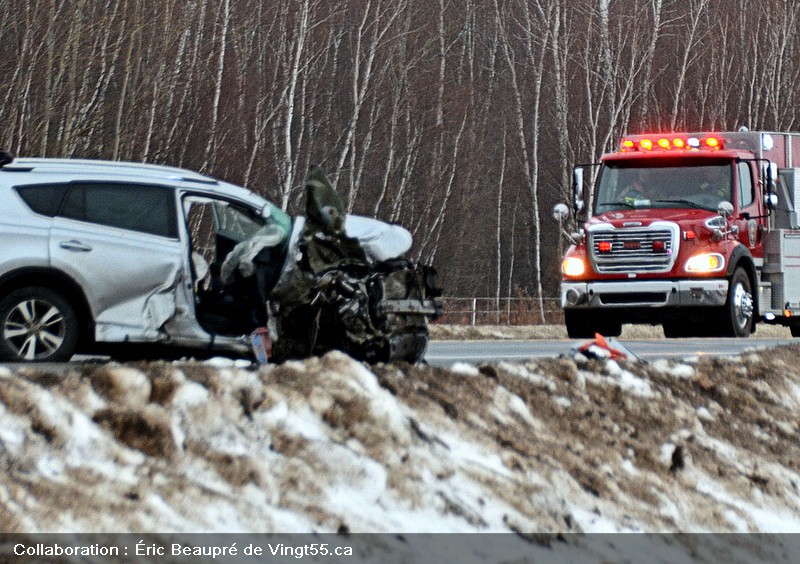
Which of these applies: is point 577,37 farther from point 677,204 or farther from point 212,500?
point 212,500

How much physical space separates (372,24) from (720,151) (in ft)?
78.7

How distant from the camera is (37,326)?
9898 mm

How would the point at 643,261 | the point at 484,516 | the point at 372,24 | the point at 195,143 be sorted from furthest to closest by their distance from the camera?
the point at 372,24, the point at 195,143, the point at 643,261, the point at 484,516

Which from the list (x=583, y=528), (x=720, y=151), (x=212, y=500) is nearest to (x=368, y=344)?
(x=583, y=528)

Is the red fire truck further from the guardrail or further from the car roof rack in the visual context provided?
the guardrail

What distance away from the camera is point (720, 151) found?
744 inches

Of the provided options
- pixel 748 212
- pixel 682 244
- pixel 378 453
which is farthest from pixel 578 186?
pixel 378 453

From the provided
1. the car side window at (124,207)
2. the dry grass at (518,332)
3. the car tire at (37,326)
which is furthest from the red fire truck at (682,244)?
the car tire at (37,326)

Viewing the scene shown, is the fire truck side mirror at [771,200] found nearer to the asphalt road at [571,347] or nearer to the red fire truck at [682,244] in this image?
the red fire truck at [682,244]

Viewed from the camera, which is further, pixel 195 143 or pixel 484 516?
pixel 195 143

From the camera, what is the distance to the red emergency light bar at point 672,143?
19.2 m

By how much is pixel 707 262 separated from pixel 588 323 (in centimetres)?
192

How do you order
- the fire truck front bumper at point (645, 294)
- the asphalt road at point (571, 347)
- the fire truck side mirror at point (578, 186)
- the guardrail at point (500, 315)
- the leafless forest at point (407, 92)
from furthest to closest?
the guardrail at point (500, 315) → the leafless forest at point (407, 92) → the fire truck side mirror at point (578, 186) → the fire truck front bumper at point (645, 294) → the asphalt road at point (571, 347)

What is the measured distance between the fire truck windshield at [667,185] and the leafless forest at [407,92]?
13.7 meters
